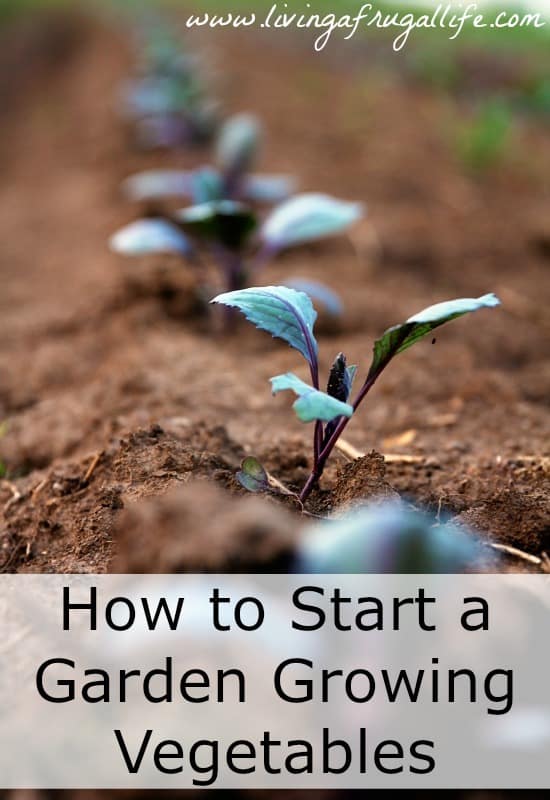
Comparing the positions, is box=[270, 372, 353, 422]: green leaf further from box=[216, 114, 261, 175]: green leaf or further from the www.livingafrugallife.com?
box=[216, 114, 261, 175]: green leaf

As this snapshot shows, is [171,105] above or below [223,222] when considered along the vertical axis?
above

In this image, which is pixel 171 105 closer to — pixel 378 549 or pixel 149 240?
pixel 149 240

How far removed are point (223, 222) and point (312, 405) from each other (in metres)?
1.38

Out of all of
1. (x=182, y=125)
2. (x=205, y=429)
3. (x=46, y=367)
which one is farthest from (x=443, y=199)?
Result: (x=205, y=429)

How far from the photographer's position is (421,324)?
1.24 meters

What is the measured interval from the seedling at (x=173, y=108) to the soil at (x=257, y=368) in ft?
0.47

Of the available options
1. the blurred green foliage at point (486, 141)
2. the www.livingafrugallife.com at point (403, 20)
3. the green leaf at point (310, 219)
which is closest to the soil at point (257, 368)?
the blurred green foliage at point (486, 141)

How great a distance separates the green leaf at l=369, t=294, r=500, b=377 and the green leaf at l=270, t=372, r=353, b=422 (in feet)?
0.55

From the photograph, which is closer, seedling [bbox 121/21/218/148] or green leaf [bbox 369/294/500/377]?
green leaf [bbox 369/294/500/377]

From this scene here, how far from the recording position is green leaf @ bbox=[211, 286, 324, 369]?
1.30 m

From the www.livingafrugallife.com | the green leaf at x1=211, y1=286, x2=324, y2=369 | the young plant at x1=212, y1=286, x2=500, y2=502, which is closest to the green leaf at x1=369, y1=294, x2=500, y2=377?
the young plant at x1=212, y1=286, x2=500, y2=502

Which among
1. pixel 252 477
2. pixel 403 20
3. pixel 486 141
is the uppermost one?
pixel 403 20

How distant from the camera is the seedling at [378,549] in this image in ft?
2.93

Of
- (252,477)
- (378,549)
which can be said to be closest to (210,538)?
(378,549)
